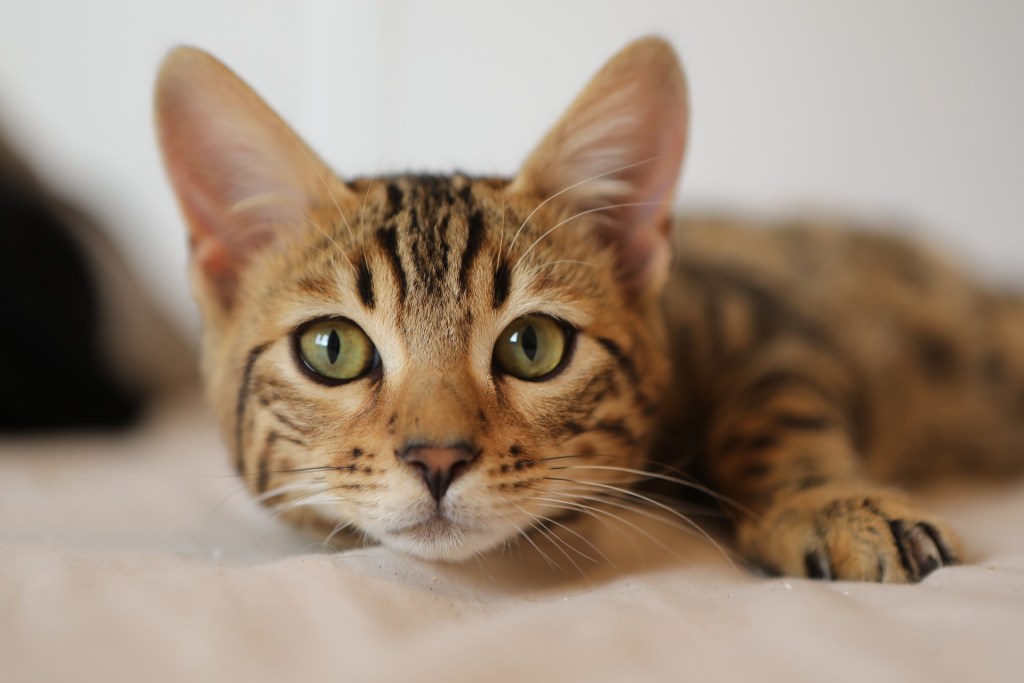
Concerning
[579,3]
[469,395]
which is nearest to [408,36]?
[579,3]

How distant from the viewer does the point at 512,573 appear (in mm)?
866

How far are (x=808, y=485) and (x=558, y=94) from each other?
1207 millimetres

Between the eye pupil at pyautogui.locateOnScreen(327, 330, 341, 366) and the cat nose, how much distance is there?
0.20 meters

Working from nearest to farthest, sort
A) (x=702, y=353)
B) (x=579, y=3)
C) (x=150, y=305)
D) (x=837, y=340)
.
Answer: (x=702, y=353) → (x=837, y=340) → (x=579, y=3) → (x=150, y=305)

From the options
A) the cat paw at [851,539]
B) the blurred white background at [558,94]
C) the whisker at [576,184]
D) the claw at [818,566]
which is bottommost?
the claw at [818,566]

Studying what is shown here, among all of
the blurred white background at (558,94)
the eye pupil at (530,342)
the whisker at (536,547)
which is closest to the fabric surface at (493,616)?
the whisker at (536,547)

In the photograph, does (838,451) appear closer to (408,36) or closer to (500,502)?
(500,502)

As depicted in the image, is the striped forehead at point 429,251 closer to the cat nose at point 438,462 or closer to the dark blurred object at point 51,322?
the cat nose at point 438,462

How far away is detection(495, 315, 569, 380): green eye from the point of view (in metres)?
0.91

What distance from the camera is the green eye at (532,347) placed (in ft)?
2.98

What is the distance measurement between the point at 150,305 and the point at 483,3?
1.23 m

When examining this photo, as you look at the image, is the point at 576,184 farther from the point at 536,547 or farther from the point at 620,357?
the point at 536,547

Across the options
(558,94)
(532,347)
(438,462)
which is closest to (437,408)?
(438,462)

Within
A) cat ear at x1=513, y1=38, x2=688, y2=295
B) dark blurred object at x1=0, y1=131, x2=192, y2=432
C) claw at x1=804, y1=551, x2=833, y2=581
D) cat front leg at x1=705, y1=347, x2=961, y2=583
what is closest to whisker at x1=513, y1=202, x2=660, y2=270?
cat ear at x1=513, y1=38, x2=688, y2=295
